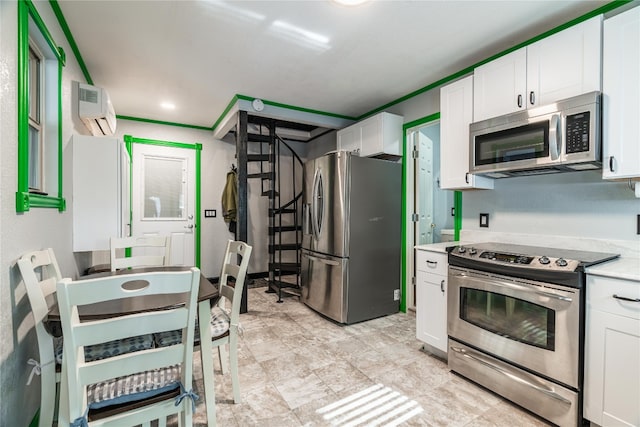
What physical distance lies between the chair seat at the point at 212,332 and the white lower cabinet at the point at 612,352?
203cm

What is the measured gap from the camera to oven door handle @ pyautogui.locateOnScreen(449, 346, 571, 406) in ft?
5.28

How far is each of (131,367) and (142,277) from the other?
35 centimetres

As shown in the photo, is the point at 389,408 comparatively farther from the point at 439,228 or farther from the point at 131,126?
the point at 131,126

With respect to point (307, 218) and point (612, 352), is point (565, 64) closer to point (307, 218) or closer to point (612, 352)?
point (612, 352)

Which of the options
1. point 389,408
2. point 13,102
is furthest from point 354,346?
point 13,102

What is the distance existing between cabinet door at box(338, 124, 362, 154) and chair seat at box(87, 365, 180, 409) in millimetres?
3097

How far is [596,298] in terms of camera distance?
4.98ft

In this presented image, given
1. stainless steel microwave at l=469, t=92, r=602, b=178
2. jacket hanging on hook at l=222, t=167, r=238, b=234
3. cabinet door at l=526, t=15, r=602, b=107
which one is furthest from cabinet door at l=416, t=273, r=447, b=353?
jacket hanging on hook at l=222, t=167, r=238, b=234

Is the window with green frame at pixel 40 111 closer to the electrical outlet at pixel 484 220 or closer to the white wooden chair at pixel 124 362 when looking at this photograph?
the white wooden chair at pixel 124 362

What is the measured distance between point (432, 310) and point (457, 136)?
1.50 metres

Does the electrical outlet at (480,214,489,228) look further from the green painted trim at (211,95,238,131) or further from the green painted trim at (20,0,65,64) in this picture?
the green painted trim at (20,0,65,64)

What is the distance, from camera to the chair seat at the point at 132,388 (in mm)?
1117

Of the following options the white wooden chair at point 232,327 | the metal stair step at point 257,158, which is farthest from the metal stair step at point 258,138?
the white wooden chair at point 232,327

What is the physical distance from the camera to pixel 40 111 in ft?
6.11
